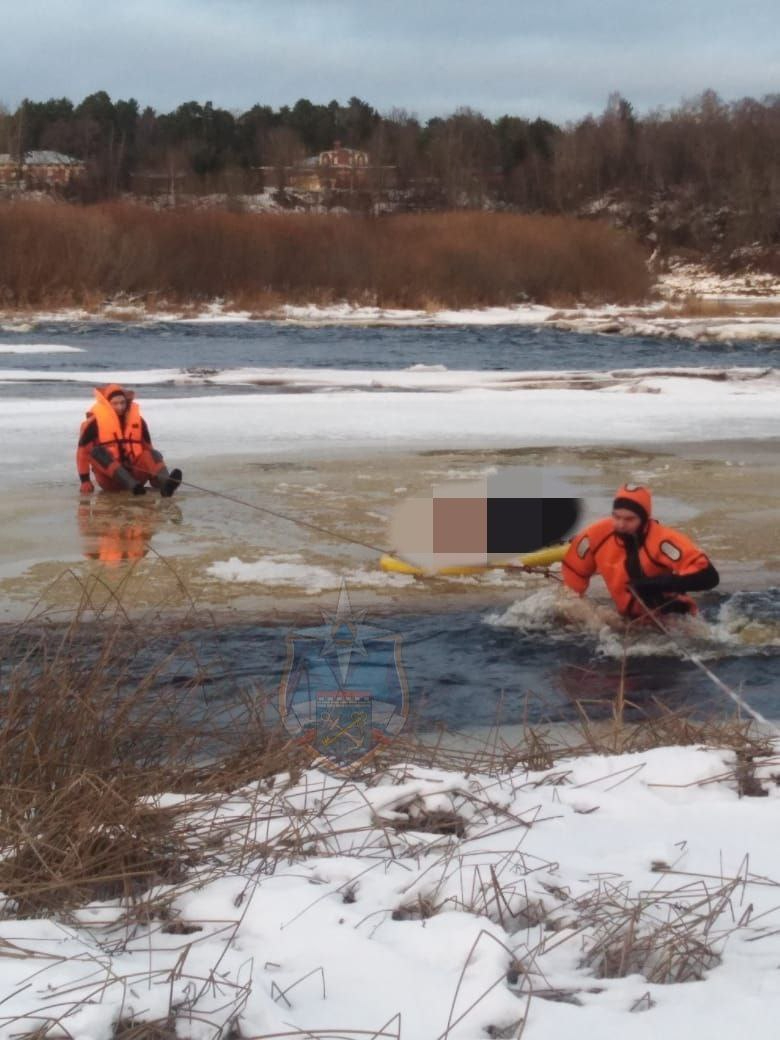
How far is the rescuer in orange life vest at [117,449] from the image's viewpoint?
376 inches

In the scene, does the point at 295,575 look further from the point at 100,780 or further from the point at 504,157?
the point at 504,157

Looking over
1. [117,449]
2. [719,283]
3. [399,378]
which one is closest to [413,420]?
[117,449]

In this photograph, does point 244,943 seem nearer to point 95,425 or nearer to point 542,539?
point 542,539

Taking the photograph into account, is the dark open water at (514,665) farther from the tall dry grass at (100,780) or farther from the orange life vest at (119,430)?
the orange life vest at (119,430)

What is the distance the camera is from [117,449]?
9719 mm

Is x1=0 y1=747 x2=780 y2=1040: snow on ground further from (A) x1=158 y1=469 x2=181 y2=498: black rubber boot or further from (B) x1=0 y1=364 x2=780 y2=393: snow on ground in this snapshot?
(B) x1=0 y1=364 x2=780 y2=393: snow on ground

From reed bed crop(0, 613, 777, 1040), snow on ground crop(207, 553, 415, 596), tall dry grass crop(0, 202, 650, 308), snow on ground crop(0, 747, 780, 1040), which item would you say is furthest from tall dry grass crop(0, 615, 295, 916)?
tall dry grass crop(0, 202, 650, 308)

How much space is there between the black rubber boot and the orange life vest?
14.9 inches

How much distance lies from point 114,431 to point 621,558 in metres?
4.36

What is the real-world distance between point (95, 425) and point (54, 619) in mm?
3077

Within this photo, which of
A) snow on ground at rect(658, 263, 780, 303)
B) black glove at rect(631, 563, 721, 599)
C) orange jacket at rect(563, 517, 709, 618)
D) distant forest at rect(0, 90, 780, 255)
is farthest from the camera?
distant forest at rect(0, 90, 780, 255)

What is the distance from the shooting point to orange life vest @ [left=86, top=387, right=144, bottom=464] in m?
9.59

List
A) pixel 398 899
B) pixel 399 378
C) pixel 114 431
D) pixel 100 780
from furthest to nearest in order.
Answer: pixel 399 378, pixel 114 431, pixel 100 780, pixel 398 899

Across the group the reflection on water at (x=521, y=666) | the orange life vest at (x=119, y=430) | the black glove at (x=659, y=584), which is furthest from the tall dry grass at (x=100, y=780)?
the orange life vest at (x=119, y=430)
